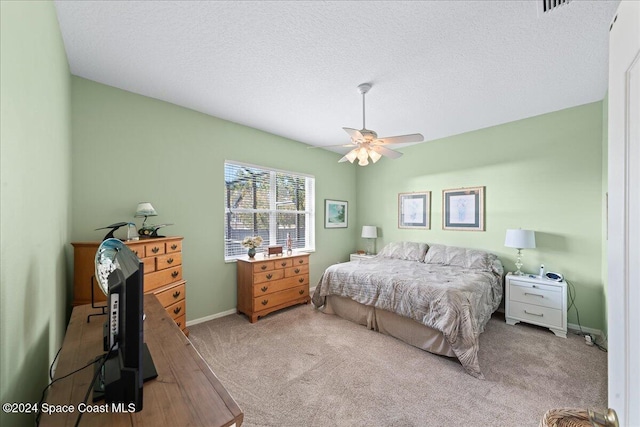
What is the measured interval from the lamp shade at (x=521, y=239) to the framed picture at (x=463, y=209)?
22.8 inches

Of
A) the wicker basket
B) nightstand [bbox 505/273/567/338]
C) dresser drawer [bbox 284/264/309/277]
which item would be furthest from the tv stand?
nightstand [bbox 505/273/567/338]

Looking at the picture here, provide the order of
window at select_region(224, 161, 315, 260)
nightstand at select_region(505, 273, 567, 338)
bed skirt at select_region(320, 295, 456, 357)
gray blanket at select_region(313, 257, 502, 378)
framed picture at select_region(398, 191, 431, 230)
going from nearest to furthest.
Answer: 1. gray blanket at select_region(313, 257, 502, 378)
2. bed skirt at select_region(320, 295, 456, 357)
3. nightstand at select_region(505, 273, 567, 338)
4. window at select_region(224, 161, 315, 260)
5. framed picture at select_region(398, 191, 431, 230)

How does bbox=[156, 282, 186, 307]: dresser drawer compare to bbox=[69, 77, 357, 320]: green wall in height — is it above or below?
below

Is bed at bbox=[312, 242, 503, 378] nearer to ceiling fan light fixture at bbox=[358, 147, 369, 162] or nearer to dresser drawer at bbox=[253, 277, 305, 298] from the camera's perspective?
dresser drawer at bbox=[253, 277, 305, 298]

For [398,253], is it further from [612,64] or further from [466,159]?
[612,64]

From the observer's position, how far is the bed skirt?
2605 mm

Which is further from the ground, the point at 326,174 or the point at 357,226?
the point at 326,174

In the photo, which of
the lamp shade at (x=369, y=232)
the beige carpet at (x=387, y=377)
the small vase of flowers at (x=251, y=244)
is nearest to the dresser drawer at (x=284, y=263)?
the small vase of flowers at (x=251, y=244)

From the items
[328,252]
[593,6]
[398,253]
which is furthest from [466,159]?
[328,252]

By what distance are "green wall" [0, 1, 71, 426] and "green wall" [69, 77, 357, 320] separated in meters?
0.96

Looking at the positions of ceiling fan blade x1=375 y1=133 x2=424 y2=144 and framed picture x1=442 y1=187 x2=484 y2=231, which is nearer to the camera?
ceiling fan blade x1=375 y1=133 x2=424 y2=144

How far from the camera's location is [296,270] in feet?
13.1

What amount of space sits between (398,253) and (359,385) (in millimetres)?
2712

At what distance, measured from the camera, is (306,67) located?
2352 mm
